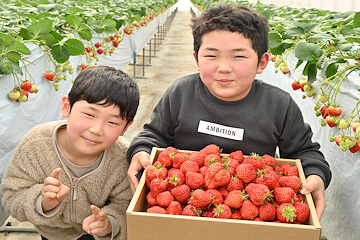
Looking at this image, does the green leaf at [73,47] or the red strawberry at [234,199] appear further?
the green leaf at [73,47]

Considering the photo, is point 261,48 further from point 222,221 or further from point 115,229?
point 115,229

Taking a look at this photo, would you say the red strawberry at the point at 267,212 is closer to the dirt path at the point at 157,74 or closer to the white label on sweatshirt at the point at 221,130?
the white label on sweatshirt at the point at 221,130

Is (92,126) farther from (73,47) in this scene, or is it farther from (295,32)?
(295,32)

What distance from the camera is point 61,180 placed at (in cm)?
137

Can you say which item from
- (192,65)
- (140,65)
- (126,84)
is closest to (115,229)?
(126,84)

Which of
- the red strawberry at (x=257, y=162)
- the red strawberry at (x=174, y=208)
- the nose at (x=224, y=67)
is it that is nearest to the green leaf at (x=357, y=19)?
the nose at (x=224, y=67)

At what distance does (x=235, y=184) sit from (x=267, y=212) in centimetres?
13

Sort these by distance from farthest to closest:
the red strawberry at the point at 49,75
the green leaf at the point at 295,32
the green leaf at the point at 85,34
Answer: the green leaf at the point at 85,34, the red strawberry at the point at 49,75, the green leaf at the point at 295,32

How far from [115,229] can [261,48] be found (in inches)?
35.8

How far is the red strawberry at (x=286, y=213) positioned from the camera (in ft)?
3.18

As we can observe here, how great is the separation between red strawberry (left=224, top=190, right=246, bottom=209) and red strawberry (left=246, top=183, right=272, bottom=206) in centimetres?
3

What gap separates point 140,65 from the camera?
699cm

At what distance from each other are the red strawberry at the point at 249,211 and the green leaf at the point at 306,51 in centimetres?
78

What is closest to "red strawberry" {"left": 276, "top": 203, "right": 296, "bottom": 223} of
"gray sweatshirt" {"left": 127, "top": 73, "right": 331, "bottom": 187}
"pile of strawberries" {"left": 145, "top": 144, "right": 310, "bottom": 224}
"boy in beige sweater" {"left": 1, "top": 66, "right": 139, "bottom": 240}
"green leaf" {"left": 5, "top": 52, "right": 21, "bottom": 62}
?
"pile of strawberries" {"left": 145, "top": 144, "right": 310, "bottom": 224}
